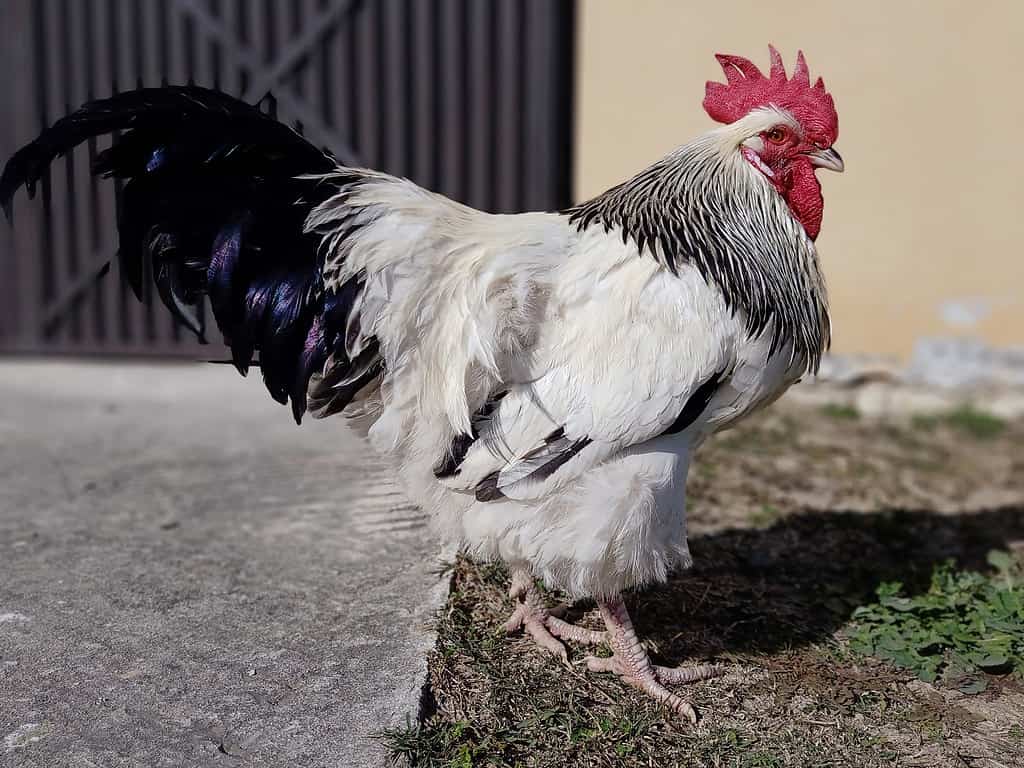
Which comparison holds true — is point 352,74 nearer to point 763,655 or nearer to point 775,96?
point 775,96

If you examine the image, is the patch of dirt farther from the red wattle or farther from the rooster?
the red wattle

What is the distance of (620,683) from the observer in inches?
132

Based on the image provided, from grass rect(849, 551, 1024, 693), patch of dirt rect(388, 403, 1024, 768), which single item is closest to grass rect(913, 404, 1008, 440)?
patch of dirt rect(388, 403, 1024, 768)

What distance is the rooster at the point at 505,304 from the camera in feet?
9.69

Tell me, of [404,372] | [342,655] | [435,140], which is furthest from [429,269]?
[435,140]

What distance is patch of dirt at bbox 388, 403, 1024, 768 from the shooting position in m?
3.00

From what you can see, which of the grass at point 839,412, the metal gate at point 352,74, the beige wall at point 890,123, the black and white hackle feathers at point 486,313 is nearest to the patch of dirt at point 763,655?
the black and white hackle feathers at point 486,313

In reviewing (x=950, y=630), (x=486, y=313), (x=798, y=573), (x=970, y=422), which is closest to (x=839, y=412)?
(x=970, y=422)

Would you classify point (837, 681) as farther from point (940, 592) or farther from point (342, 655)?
point (342, 655)

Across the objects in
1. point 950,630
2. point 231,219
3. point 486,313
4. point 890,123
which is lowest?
point 950,630

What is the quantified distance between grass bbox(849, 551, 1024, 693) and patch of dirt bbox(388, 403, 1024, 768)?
0.27 feet

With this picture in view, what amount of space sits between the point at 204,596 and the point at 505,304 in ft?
5.51

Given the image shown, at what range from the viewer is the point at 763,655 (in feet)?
11.8

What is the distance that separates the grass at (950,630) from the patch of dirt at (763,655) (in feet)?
0.27
